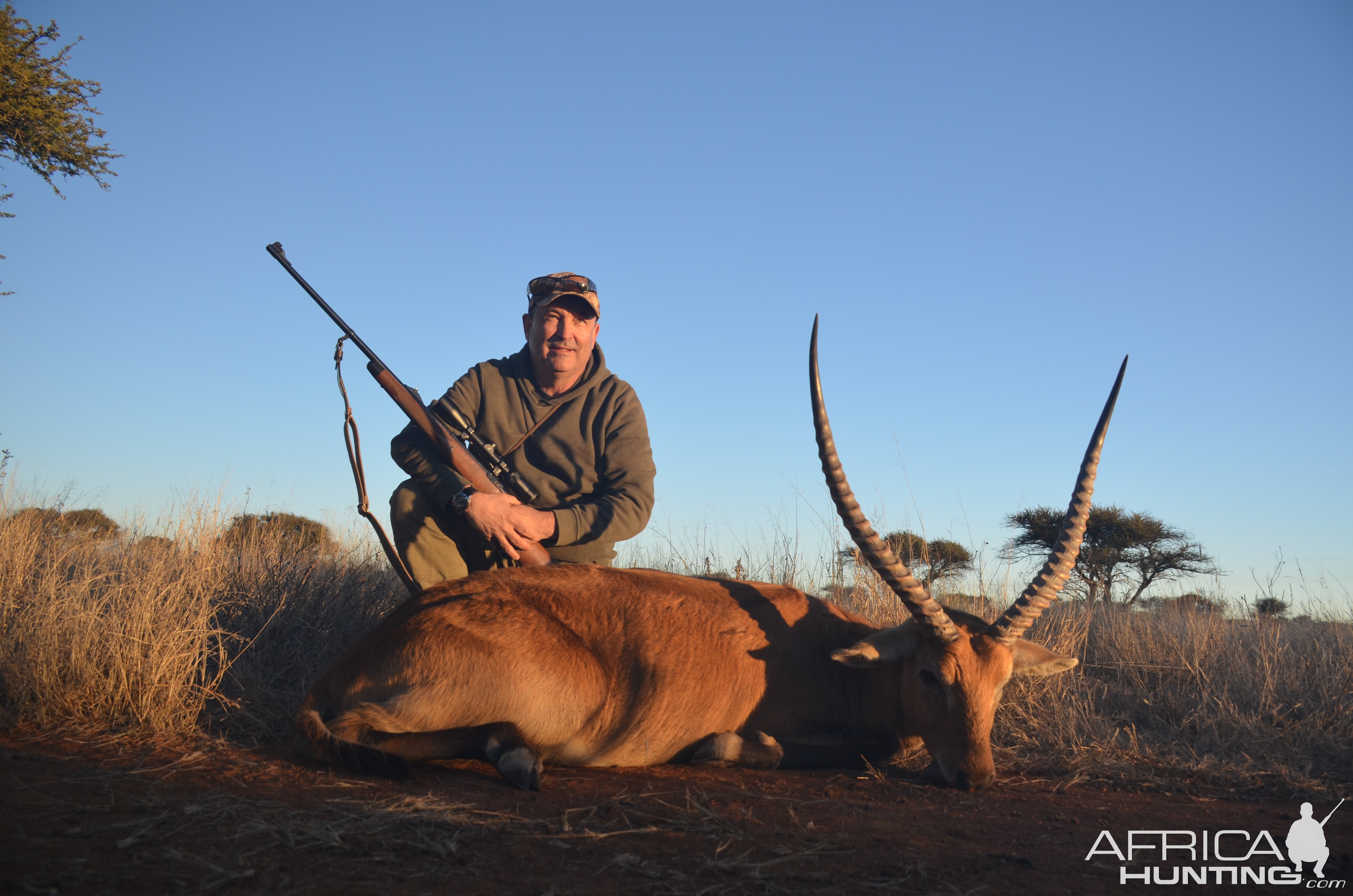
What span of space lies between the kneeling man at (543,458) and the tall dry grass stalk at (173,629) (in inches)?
32.6

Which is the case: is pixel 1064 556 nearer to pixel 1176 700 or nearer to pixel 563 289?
pixel 1176 700

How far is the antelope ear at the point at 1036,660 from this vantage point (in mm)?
4160

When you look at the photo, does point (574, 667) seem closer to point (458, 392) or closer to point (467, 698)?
point (467, 698)

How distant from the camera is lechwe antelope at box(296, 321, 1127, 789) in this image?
3.37 metres

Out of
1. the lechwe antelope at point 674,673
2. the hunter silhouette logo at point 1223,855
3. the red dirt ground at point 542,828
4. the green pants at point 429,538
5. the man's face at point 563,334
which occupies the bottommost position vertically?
the hunter silhouette logo at point 1223,855

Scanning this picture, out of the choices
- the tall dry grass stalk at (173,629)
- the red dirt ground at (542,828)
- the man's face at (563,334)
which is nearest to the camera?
the red dirt ground at (542,828)

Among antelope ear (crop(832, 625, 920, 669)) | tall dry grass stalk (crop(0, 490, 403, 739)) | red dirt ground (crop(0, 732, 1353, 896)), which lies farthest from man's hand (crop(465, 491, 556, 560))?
Result: antelope ear (crop(832, 625, 920, 669))

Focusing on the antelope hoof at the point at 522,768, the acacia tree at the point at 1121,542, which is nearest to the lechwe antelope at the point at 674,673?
the antelope hoof at the point at 522,768

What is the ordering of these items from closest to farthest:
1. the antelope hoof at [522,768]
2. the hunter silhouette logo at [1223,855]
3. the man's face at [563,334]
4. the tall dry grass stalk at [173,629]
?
the hunter silhouette logo at [1223,855], the antelope hoof at [522,768], the tall dry grass stalk at [173,629], the man's face at [563,334]

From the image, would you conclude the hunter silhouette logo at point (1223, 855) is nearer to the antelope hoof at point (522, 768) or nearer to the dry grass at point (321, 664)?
the dry grass at point (321, 664)

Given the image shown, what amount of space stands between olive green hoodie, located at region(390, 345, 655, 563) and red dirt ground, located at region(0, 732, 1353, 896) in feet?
6.44

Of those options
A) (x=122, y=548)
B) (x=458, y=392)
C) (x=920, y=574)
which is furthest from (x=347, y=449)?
(x=920, y=574)

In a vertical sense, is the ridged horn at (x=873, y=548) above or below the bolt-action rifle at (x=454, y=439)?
below

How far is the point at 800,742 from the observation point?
4090 mm
